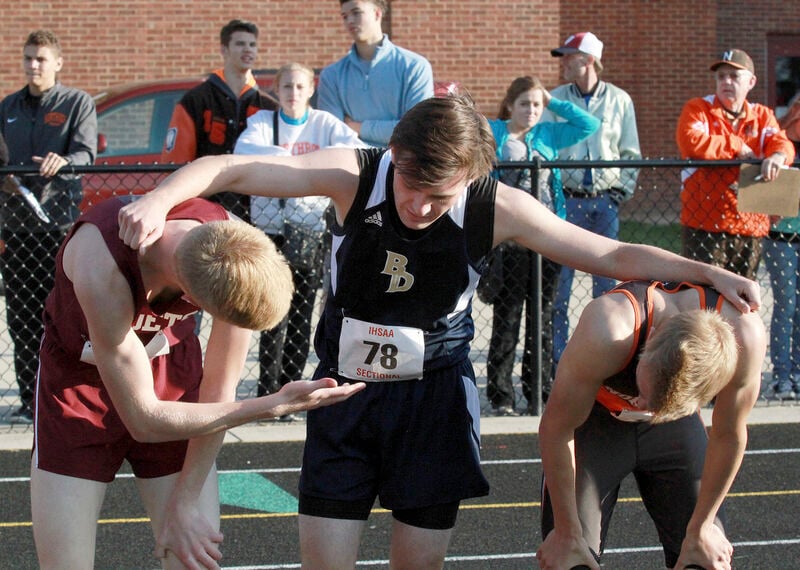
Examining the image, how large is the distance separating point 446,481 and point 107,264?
1.26 m

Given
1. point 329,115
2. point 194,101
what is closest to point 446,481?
point 329,115

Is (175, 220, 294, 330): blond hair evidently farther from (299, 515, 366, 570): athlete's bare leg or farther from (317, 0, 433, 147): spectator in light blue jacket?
(317, 0, 433, 147): spectator in light blue jacket

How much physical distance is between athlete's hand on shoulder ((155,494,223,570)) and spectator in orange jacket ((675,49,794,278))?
474 centimetres

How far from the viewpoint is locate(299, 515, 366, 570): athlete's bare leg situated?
3383 mm

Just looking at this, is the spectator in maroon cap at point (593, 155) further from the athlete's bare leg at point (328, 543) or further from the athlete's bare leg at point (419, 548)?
the athlete's bare leg at point (328, 543)

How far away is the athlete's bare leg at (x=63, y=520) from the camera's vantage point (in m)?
3.20

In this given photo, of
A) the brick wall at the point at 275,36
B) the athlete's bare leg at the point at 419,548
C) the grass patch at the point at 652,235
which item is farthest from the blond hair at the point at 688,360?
the brick wall at the point at 275,36

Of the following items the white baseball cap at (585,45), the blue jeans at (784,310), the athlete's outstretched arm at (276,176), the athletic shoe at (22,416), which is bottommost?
the athletic shoe at (22,416)

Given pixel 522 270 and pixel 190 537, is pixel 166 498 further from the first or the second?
pixel 522 270

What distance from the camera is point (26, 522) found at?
524 cm

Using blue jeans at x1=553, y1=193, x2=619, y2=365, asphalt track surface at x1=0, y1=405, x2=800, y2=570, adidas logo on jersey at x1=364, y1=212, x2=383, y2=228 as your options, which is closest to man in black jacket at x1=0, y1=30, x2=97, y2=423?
asphalt track surface at x1=0, y1=405, x2=800, y2=570

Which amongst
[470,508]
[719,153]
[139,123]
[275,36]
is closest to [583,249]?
[470,508]

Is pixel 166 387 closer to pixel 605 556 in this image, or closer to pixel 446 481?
pixel 446 481

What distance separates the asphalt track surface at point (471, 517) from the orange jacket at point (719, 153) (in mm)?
1437
